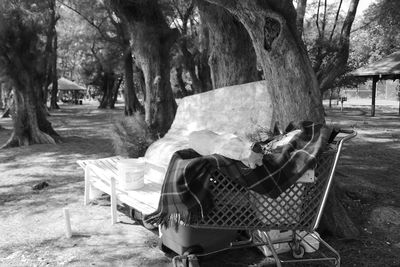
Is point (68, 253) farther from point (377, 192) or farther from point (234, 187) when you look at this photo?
point (377, 192)

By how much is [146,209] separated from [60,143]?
1021 cm

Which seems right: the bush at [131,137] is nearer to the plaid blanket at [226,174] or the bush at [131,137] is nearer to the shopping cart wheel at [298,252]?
the shopping cart wheel at [298,252]

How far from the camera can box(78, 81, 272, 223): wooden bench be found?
5.09 meters

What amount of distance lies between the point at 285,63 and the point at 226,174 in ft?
5.94

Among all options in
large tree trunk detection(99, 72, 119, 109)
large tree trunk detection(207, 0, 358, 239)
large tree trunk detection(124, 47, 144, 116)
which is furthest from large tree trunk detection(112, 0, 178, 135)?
large tree trunk detection(99, 72, 119, 109)

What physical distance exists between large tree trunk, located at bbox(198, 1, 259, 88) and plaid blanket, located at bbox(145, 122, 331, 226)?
13.7 feet

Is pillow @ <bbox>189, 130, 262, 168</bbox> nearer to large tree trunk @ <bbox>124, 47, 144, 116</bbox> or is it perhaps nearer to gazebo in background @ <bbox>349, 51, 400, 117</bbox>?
gazebo in background @ <bbox>349, 51, 400, 117</bbox>

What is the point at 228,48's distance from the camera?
23.9 ft

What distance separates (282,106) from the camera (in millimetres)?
4566

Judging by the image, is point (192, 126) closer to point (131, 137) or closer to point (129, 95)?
point (131, 137)

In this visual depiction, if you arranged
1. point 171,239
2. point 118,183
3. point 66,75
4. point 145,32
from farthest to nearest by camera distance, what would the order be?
point 66,75 < point 145,32 < point 118,183 < point 171,239

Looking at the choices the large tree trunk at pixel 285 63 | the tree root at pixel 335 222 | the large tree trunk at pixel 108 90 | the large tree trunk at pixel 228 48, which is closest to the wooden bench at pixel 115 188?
the large tree trunk at pixel 285 63

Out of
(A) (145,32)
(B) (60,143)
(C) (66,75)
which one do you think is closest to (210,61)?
(A) (145,32)

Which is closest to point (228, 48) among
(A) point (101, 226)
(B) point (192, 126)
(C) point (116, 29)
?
(B) point (192, 126)
